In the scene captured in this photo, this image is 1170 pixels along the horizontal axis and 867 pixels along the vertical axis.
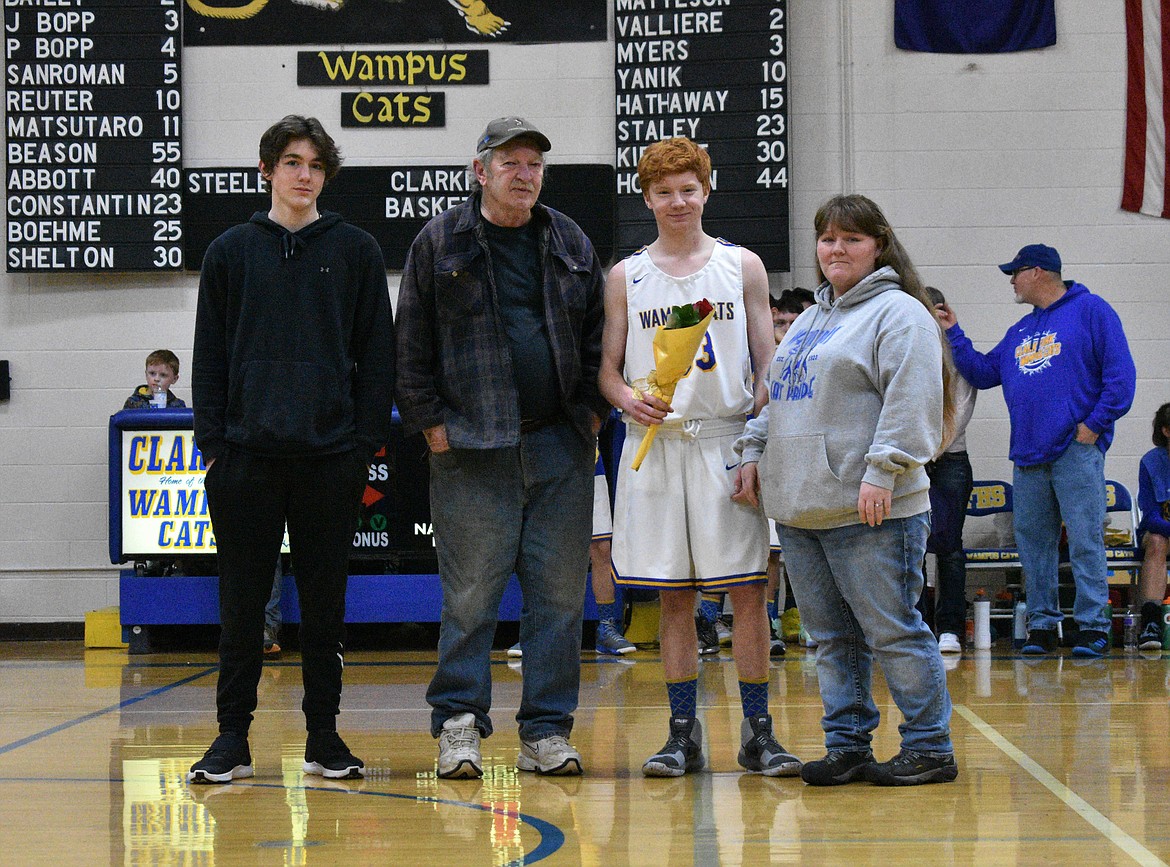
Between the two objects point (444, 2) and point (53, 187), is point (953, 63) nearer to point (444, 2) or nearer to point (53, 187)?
point (444, 2)


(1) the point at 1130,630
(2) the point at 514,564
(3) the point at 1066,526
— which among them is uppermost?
(2) the point at 514,564

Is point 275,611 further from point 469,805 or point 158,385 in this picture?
point 469,805

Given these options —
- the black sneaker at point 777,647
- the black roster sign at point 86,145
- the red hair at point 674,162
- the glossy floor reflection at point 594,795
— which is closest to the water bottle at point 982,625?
the black sneaker at point 777,647

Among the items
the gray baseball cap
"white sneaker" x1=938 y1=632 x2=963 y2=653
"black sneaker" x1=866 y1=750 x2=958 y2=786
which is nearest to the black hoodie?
the gray baseball cap

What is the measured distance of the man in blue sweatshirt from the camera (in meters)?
6.32

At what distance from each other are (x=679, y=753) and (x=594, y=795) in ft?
1.20

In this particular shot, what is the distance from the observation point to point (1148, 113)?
8.16 metres

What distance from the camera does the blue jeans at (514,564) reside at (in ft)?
11.6

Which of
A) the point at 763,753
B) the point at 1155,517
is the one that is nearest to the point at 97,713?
the point at 763,753

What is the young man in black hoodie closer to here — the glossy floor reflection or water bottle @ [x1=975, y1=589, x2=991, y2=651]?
the glossy floor reflection

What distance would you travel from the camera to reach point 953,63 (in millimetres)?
8289

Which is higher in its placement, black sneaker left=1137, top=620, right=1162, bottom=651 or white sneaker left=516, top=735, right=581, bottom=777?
white sneaker left=516, top=735, right=581, bottom=777

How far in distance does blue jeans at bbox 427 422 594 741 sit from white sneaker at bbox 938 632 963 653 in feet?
11.7

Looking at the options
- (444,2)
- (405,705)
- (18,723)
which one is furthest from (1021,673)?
(444,2)
